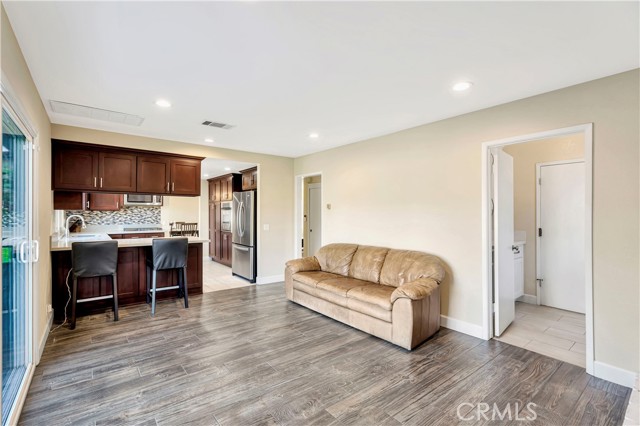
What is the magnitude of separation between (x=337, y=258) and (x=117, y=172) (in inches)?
144

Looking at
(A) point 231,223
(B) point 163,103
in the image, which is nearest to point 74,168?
(B) point 163,103

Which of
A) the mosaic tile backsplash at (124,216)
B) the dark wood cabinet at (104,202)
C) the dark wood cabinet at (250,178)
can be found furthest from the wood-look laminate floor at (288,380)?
the mosaic tile backsplash at (124,216)

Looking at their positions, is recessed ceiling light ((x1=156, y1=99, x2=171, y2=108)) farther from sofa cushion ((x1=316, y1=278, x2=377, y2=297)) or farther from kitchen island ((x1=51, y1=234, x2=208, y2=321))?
sofa cushion ((x1=316, y1=278, x2=377, y2=297))

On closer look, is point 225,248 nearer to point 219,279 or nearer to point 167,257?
point 219,279

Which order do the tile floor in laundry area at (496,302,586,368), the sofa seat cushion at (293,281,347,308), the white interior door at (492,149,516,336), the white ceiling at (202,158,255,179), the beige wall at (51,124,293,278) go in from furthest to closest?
the white ceiling at (202,158,255,179)
the beige wall at (51,124,293,278)
the sofa seat cushion at (293,281,347,308)
the white interior door at (492,149,516,336)
the tile floor in laundry area at (496,302,586,368)

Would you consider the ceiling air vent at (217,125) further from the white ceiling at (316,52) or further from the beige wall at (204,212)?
the beige wall at (204,212)

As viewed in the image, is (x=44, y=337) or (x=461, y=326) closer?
(x=44, y=337)

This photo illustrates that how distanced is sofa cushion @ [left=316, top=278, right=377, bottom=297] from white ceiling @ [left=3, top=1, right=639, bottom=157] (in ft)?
7.18

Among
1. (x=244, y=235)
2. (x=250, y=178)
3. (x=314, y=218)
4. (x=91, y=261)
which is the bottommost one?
(x=91, y=261)

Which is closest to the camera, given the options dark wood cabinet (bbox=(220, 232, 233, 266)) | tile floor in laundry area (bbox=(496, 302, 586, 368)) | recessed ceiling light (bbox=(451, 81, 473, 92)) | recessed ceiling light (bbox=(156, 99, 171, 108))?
recessed ceiling light (bbox=(451, 81, 473, 92))

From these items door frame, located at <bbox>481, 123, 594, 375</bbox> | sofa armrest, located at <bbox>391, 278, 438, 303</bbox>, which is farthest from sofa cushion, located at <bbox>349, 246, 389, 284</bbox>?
door frame, located at <bbox>481, 123, 594, 375</bbox>

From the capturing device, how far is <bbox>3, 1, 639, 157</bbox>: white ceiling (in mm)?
1762

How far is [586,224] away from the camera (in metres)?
2.61

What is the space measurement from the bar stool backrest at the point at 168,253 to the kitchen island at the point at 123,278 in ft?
1.09
